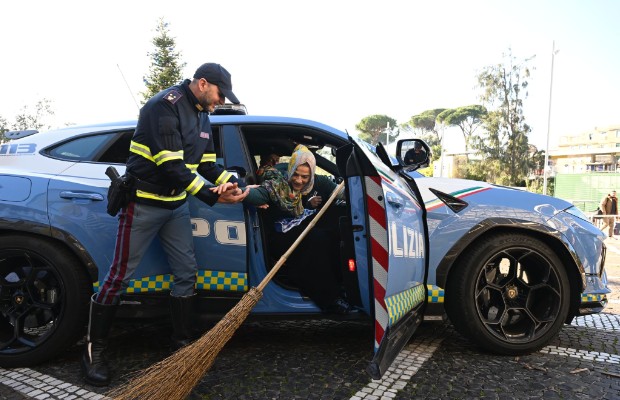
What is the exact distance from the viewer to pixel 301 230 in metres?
2.86

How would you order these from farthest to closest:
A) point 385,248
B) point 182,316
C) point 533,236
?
point 533,236
point 182,316
point 385,248

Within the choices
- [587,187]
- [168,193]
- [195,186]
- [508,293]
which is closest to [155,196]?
[168,193]

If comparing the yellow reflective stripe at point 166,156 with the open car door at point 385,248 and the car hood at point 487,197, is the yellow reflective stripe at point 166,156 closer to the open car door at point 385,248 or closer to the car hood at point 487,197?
the open car door at point 385,248

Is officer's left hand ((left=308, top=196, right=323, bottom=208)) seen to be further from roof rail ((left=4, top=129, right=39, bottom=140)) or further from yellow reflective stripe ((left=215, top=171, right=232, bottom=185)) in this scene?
roof rail ((left=4, top=129, right=39, bottom=140))

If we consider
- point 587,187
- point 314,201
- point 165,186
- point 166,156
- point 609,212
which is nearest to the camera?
point 166,156

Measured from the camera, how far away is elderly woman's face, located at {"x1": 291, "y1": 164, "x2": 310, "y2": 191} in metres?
2.85

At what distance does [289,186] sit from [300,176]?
10 centimetres

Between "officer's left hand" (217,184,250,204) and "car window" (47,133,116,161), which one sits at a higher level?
"car window" (47,133,116,161)

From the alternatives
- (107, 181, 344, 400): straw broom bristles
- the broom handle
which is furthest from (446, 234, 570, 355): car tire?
(107, 181, 344, 400): straw broom bristles

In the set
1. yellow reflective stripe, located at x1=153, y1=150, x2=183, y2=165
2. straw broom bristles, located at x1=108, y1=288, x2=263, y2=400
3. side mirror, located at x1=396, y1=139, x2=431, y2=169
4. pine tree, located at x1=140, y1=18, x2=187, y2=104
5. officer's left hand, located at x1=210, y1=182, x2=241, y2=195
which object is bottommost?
straw broom bristles, located at x1=108, y1=288, x2=263, y2=400

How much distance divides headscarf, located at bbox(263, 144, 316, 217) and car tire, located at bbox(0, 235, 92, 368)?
48.6 inches

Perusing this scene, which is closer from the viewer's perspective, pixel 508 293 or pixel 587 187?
pixel 508 293

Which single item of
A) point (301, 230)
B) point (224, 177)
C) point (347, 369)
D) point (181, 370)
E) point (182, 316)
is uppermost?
point (224, 177)

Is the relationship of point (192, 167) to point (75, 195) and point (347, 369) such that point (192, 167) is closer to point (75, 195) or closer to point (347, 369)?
point (75, 195)
